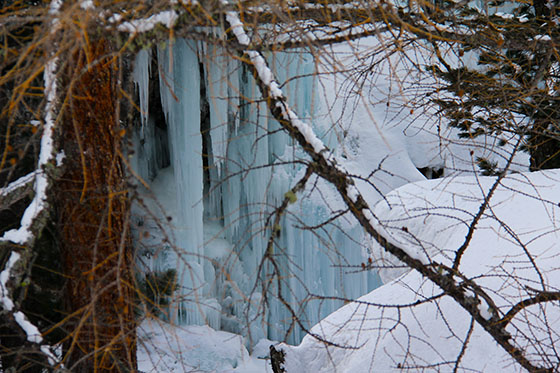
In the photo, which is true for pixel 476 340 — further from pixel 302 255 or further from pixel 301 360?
pixel 302 255

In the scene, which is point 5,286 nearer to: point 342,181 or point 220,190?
point 342,181

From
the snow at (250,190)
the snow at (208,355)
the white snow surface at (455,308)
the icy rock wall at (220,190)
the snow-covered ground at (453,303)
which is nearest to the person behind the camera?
the snow-covered ground at (453,303)

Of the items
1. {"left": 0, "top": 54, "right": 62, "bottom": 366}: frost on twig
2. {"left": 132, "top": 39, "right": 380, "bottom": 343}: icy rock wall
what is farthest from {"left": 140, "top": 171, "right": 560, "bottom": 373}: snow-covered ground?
{"left": 132, "top": 39, "right": 380, "bottom": 343}: icy rock wall

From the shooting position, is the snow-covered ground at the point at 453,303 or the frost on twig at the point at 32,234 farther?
the snow-covered ground at the point at 453,303

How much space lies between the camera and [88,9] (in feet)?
4.57

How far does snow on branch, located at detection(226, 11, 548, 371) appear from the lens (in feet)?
6.15

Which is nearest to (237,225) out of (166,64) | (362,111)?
(166,64)

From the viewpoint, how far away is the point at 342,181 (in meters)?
1.92

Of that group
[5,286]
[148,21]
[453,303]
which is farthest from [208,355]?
Answer: [148,21]

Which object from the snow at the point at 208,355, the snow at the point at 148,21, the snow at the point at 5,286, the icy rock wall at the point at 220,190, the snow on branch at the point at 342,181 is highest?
the icy rock wall at the point at 220,190

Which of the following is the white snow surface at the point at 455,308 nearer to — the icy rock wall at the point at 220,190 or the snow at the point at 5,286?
the snow at the point at 5,286

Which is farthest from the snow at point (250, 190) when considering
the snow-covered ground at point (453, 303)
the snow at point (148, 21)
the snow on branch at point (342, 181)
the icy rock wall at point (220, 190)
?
the snow at point (148, 21)

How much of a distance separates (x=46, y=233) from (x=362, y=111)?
723 centimetres

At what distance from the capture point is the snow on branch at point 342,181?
1.88 m
